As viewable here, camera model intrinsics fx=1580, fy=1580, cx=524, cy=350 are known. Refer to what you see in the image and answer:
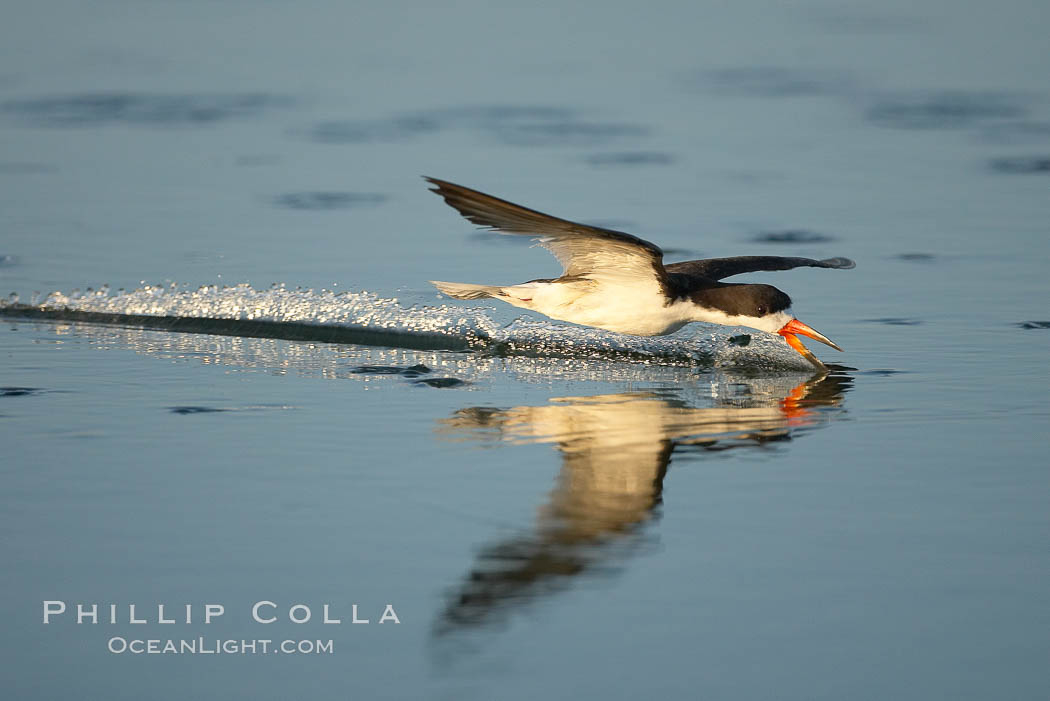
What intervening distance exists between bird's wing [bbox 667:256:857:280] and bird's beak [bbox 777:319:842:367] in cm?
62

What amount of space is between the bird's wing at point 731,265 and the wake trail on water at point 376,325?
1.49 ft

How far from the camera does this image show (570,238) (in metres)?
8.55

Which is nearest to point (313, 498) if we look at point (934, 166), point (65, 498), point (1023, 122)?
point (65, 498)

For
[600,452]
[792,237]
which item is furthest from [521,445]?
[792,237]

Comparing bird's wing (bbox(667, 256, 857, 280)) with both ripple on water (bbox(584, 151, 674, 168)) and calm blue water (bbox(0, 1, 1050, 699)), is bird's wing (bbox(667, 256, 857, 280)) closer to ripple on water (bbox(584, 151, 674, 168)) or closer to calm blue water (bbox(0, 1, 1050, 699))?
calm blue water (bbox(0, 1, 1050, 699))

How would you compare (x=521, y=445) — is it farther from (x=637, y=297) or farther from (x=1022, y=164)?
(x=1022, y=164)

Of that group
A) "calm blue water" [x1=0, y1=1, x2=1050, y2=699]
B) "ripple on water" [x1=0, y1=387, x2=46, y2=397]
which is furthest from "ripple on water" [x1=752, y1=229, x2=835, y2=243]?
"ripple on water" [x1=0, y1=387, x2=46, y2=397]

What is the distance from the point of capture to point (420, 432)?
768cm

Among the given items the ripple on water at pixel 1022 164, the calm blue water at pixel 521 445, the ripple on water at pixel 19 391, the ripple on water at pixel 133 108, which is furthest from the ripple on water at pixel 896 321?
the ripple on water at pixel 133 108

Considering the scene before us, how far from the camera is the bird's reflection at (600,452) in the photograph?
18.0 ft

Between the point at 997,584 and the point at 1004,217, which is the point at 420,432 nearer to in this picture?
the point at 997,584

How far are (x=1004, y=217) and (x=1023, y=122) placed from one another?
13.2 feet

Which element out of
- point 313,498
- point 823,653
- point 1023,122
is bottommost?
point 823,653

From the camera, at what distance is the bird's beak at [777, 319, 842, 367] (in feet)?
30.7
